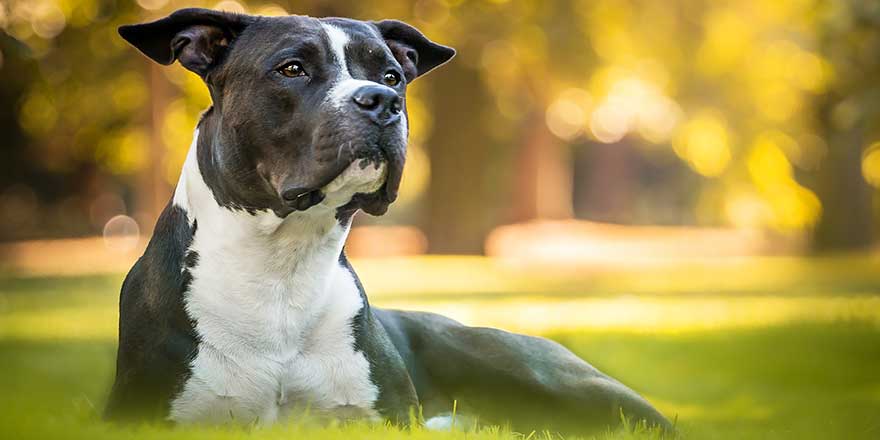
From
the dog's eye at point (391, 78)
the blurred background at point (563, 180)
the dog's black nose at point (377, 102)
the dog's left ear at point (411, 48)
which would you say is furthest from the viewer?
the blurred background at point (563, 180)

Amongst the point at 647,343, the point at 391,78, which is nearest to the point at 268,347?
the point at 391,78

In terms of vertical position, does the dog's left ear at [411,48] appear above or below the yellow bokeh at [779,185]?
above

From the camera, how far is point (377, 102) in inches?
173

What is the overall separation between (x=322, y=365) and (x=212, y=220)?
72 centimetres

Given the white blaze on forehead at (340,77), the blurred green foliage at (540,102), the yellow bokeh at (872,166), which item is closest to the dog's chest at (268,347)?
the white blaze on forehead at (340,77)

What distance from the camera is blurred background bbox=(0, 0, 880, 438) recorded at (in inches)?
376

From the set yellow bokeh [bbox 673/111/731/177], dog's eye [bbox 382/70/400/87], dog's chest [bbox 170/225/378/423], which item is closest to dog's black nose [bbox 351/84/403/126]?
dog's eye [bbox 382/70/400/87]

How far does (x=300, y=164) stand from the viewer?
4.50 metres

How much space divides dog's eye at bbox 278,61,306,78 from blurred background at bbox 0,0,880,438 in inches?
104

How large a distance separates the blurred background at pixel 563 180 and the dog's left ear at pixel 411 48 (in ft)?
7.09

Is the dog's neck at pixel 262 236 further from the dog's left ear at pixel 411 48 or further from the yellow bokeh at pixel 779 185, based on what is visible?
the yellow bokeh at pixel 779 185

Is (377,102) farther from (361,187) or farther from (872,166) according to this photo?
(872,166)

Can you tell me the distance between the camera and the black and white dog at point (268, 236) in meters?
4.50

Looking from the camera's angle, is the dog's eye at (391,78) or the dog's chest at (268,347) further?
the dog's eye at (391,78)
